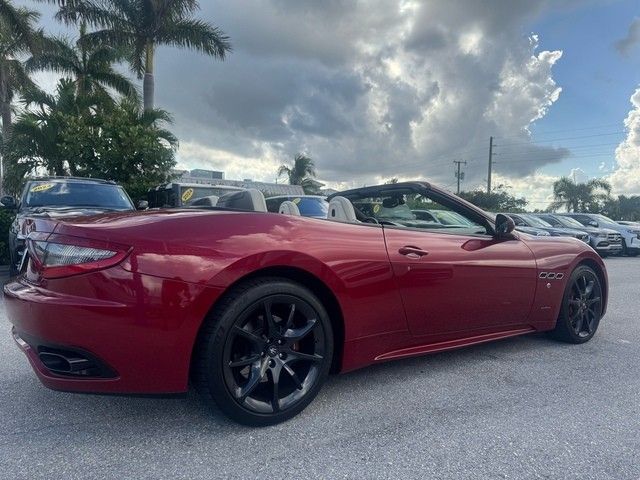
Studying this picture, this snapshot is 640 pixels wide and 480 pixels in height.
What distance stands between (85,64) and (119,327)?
2053 centimetres

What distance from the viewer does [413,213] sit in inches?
138

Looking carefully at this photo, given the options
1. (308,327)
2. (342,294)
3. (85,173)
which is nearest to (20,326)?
(308,327)

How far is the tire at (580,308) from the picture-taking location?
12.4ft

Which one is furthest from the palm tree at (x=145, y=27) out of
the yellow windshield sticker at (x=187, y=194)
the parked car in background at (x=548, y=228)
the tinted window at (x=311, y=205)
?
the parked car in background at (x=548, y=228)

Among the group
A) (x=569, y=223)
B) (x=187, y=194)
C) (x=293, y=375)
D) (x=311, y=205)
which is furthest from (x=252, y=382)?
(x=569, y=223)

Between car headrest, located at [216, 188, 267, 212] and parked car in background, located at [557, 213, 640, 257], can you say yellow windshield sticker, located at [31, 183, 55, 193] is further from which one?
parked car in background, located at [557, 213, 640, 257]

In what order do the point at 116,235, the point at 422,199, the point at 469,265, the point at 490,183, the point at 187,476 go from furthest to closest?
the point at 490,183
the point at 422,199
the point at 469,265
the point at 116,235
the point at 187,476

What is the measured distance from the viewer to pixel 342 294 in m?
2.45

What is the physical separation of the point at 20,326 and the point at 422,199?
261 cm

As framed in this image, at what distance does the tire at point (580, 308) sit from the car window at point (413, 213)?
116 centimetres

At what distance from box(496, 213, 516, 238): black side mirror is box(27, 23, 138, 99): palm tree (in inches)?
744

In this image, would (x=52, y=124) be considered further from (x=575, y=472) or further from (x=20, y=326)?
(x=575, y=472)

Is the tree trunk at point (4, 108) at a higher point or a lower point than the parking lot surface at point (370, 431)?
higher

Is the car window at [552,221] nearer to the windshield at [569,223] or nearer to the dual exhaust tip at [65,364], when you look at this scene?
the windshield at [569,223]
